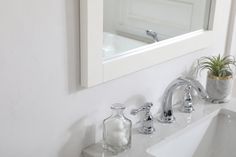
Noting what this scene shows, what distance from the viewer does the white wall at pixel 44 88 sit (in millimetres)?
871

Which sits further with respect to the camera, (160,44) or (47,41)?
(160,44)

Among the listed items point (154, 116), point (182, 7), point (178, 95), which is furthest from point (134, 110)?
point (182, 7)

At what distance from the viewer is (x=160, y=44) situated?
123cm

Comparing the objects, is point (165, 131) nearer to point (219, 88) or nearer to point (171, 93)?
point (171, 93)

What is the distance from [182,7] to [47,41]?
0.56m

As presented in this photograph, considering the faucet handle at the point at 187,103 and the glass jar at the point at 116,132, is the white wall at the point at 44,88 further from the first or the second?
the faucet handle at the point at 187,103

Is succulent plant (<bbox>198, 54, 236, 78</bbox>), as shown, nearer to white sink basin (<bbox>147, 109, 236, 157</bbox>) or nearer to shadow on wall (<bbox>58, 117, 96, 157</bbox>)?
white sink basin (<bbox>147, 109, 236, 157</bbox>)

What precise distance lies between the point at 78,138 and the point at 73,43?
0.87 feet

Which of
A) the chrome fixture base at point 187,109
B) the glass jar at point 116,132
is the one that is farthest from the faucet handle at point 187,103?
the glass jar at point 116,132

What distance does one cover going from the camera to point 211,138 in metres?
1.41

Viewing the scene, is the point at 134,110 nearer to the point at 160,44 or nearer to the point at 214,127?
the point at 160,44

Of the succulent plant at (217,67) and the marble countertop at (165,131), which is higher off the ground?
the succulent plant at (217,67)

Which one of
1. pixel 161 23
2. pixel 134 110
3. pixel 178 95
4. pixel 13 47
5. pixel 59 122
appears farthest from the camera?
pixel 178 95

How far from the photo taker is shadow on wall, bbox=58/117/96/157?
105cm
